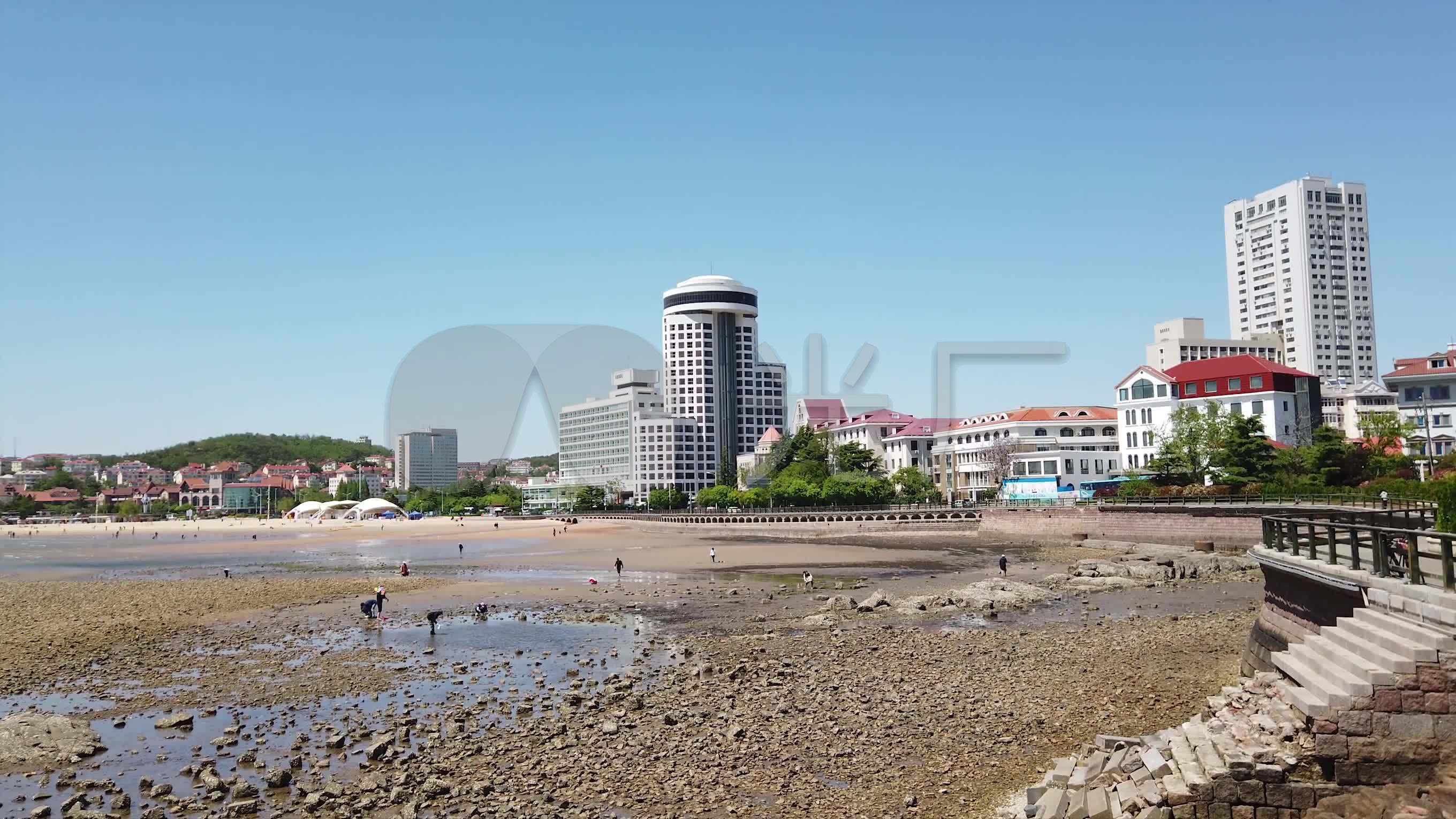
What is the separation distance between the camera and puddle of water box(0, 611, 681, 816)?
14945mm

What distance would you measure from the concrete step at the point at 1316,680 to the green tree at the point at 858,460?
326 ft

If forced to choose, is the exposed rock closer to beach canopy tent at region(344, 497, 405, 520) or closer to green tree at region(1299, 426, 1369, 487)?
green tree at region(1299, 426, 1369, 487)

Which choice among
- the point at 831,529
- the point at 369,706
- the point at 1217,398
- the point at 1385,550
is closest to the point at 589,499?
the point at 831,529

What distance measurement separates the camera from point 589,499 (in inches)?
6009

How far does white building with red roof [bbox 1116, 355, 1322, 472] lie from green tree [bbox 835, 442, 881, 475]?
106ft

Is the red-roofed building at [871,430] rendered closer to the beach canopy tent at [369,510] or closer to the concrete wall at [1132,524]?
the concrete wall at [1132,524]

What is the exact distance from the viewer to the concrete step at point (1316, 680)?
888 centimetres

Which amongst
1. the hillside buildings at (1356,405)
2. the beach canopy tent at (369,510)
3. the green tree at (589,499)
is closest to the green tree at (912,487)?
the hillside buildings at (1356,405)

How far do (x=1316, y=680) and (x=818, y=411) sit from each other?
505 feet

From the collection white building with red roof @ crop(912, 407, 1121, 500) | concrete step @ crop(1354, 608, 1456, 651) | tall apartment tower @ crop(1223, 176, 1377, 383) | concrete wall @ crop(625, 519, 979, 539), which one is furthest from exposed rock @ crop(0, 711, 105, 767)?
tall apartment tower @ crop(1223, 176, 1377, 383)

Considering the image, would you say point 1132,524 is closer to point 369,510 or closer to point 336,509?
point 369,510

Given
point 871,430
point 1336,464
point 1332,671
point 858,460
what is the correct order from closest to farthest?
point 1332,671 < point 1336,464 < point 858,460 < point 871,430

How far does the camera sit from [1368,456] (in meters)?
63.3

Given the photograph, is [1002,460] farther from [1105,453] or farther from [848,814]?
[848,814]
